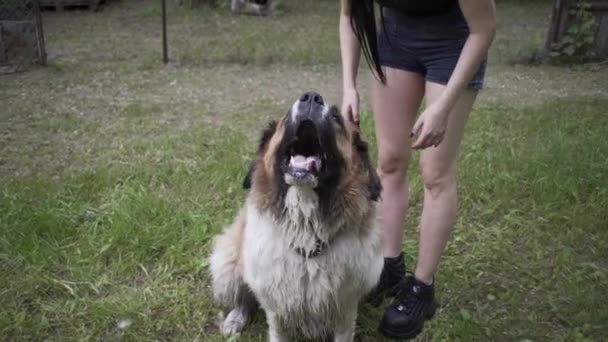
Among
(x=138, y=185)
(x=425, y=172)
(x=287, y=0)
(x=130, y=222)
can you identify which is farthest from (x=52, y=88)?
(x=287, y=0)

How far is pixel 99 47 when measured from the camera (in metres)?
7.52

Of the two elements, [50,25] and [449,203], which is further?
[50,25]

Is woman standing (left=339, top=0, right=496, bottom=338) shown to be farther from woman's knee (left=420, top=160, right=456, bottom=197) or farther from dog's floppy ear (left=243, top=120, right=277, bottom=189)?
dog's floppy ear (left=243, top=120, right=277, bottom=189)

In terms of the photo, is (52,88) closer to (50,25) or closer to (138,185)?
(138,185)

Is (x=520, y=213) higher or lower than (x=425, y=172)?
lower

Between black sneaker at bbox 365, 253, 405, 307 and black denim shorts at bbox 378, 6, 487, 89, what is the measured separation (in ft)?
3.39

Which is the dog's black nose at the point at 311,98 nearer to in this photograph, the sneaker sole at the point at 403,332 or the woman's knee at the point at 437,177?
the woman's knee at the point at 437,177

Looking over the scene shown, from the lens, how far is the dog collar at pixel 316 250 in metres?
2.16

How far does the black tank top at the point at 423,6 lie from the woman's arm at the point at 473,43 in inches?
7.7

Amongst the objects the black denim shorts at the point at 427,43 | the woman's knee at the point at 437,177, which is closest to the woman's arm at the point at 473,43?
the black denim shorts at the point at 427,43

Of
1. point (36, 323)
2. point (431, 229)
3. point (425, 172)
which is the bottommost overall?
point (36, 323)

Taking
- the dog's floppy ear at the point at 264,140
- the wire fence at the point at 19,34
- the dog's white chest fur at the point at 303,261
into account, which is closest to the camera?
the dog's white chest fur at the point at 303,261

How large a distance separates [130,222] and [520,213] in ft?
8.28

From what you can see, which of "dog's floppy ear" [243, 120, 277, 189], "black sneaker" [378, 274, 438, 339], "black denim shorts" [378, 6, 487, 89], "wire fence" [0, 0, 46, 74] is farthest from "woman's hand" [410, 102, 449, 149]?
"wire fence" [0, 0, 46, 74]
